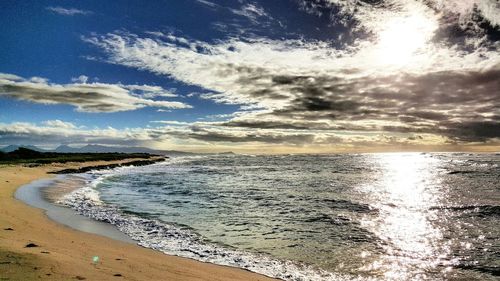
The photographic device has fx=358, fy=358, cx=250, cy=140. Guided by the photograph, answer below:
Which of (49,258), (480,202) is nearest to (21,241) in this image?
(49,258)

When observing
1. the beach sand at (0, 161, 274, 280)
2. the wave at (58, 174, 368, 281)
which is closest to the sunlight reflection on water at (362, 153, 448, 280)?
the wave at (58, 174, 368, 281)

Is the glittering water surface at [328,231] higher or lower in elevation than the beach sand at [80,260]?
lower

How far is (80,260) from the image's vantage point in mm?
11078

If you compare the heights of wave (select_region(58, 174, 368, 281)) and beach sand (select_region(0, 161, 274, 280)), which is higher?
beach sand (select_region(0, 161, 274, 280))

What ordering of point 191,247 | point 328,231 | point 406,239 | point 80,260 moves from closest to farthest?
point 80,260 < point 191,247 < point 406,239 < point 328,231

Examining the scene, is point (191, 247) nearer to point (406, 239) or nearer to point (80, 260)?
point (80, 260)

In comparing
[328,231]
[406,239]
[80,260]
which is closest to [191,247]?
[80,260]

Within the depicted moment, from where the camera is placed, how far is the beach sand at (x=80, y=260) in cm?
930

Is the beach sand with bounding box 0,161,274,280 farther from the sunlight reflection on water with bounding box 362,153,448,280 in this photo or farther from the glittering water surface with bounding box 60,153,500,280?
the sunlight reflection on water with bounding box 362,153,448,280

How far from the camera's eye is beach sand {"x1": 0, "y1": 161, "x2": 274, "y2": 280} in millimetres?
9305

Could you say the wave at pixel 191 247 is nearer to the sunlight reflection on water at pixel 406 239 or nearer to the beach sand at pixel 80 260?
the beach sand at pixel 80 260

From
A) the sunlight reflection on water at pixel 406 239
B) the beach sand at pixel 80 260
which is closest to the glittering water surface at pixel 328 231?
the sunlight reflection on water at pixel 406 239

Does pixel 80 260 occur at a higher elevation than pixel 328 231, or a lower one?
higher

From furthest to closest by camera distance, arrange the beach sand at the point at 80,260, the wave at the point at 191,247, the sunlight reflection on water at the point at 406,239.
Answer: the sunlight reflection on water at the point at 406,239 → the wave at the point at 191,247 → the beach sand at the point at 80,260
